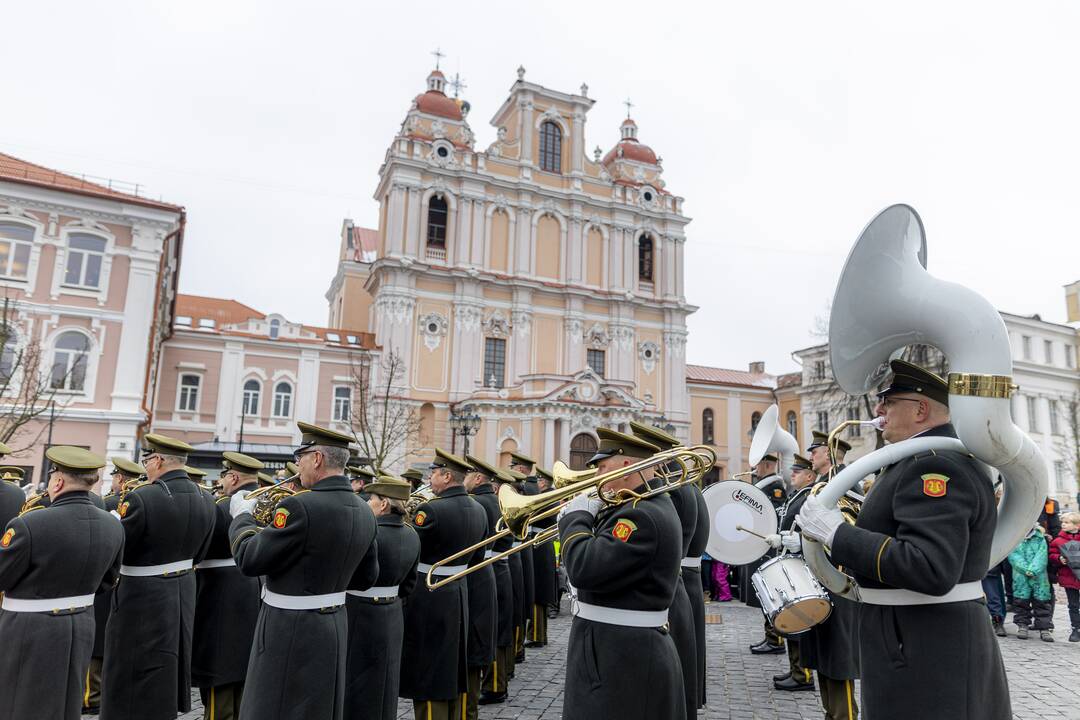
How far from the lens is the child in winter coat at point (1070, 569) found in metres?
10.2

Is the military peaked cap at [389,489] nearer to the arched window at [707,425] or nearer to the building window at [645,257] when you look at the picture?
the building window at [645,257]

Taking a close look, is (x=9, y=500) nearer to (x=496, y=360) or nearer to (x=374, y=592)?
(x=374, y=592)

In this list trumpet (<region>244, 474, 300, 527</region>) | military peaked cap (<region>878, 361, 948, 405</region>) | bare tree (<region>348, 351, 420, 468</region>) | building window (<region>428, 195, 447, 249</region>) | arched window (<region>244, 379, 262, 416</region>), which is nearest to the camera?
military peaked cap (<region>878, 361, 948, 405</region>)

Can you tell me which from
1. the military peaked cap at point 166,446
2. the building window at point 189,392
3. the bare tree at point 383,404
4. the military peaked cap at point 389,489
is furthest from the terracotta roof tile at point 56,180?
the military peaked cap at point 389,489

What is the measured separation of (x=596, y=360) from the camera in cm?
4159

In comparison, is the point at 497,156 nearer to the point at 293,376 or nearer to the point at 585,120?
the point at 585,120

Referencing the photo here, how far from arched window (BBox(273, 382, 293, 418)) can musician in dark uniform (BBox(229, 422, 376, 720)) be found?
32.3 m

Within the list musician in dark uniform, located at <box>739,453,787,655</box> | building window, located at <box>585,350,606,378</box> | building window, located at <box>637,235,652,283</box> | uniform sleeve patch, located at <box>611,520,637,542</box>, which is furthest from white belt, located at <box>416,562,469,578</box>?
building window, located at <box>637,235,652,283</box>

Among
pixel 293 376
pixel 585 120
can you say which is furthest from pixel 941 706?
pixel 585 120

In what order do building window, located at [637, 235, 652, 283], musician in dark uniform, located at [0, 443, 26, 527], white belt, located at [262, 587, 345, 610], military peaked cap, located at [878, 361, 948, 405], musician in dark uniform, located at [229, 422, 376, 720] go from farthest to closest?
building window, located at [637, 235, 652, 283] < musician in dark uniform, located at [0, 443, 26, 527] < white belt, located at [262, 587, 345, 610] < musician in dark uniform, located at [229, 422, 376, 720] < military peaked cap, located at [878, 361, 948, 405]

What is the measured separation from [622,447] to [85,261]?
27.0 metres

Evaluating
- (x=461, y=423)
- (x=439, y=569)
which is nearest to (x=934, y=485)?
(x=439, y=569)

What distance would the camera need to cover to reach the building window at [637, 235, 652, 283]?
44134mm

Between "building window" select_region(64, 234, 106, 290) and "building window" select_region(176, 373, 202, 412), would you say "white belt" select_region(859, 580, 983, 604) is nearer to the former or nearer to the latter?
"building window" select_region(64, 234, 106, 290)
